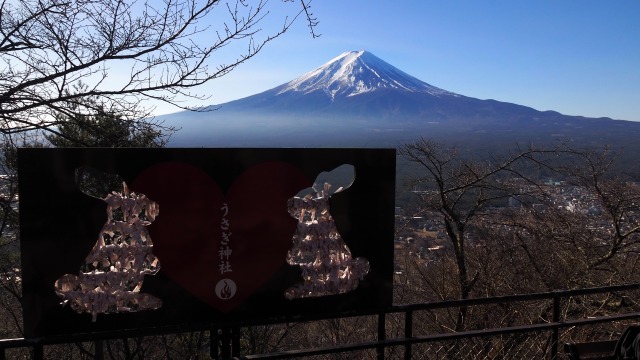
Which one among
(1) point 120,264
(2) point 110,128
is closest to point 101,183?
(2) point 110,128

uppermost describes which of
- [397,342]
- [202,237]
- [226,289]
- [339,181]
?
[339,181]

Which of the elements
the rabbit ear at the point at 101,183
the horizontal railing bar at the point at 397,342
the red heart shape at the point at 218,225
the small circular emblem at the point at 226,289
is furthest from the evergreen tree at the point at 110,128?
the horizontal railing bar at the point at 397,342

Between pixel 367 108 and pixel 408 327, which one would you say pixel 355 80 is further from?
pixel 408 327

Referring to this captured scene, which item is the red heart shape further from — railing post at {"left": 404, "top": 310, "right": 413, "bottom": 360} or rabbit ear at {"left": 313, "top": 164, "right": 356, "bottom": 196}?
railing post at {"left": 404, "top": 310, "right": 413, "bottom": 360}

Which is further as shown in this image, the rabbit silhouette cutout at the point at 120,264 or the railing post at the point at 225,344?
the railing post at the point at 225,344

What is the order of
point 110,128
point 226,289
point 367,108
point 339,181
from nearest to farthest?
point 226,289 → point 339,181 → point 110,128 → point 367,108

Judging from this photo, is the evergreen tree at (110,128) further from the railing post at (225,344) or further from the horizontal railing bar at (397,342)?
the horizontal railing bar at (397,342)

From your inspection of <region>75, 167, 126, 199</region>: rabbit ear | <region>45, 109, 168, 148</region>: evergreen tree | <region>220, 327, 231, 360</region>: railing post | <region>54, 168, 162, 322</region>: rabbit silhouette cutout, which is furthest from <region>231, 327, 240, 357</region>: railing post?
<region>75, 167, 126, 199</region>: rabbit ear
